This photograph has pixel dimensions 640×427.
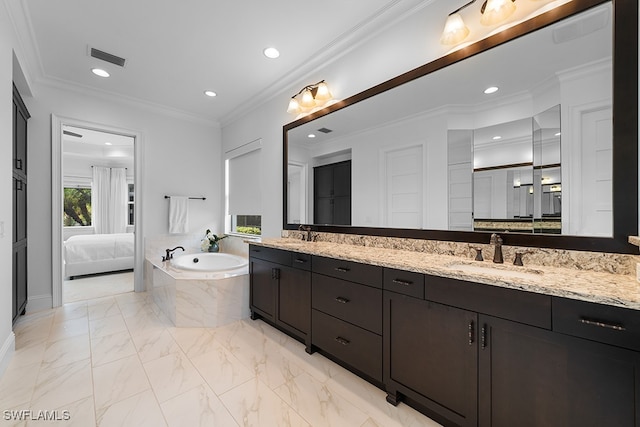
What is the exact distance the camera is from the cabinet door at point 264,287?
2.55 m

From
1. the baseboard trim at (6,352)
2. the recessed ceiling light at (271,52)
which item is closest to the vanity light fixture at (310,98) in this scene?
the recessed ceiling light at (271,52)

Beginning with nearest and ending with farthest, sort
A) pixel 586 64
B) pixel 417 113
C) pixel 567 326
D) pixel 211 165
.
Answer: pixel 567 326
pixel 586 64
pixel 417 113
pixel 211 165

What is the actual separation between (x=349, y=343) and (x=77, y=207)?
8291mm

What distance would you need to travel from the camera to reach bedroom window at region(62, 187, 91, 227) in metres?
6.88

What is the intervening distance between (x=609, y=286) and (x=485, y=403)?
0.71 metres

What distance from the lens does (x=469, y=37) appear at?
70.1 inches

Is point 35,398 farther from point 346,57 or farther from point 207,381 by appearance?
point 346,57

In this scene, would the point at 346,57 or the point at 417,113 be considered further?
the point at 346,57

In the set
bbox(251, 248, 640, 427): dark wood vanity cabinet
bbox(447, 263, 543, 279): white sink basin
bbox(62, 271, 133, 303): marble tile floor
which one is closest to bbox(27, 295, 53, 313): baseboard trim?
bbox(62, 271, 133, 303): marble tile floor

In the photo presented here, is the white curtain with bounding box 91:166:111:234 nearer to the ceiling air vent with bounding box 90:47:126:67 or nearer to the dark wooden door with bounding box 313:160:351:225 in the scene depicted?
the ceiling air vent with bounding box 90:47:126:67

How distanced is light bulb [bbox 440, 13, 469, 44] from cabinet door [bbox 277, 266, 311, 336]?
189 cm

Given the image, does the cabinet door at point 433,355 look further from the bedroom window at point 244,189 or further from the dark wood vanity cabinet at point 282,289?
the bedroom window at point 244,189

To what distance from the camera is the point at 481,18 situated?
1696mm

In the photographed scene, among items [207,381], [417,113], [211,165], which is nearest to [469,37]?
[417,113]
